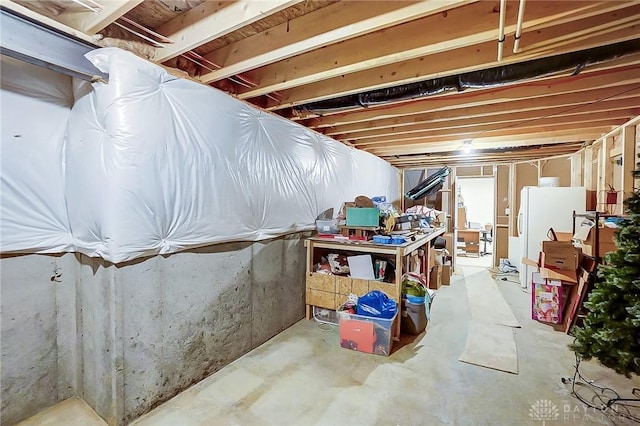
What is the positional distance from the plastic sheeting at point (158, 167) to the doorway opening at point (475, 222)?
5.66 metres

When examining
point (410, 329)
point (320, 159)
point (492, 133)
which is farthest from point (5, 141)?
point (492, 133)

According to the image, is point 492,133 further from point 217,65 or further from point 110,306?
point 110,306

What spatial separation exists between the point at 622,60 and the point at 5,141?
3924 mm

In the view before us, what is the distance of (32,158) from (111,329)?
1.17m

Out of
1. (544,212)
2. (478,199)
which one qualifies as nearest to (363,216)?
(544,212)

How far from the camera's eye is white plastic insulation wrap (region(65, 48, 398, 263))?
175 cm

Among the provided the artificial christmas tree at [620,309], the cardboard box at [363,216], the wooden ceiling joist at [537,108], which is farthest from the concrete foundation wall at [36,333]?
the artificial christmas tree at [620,309]

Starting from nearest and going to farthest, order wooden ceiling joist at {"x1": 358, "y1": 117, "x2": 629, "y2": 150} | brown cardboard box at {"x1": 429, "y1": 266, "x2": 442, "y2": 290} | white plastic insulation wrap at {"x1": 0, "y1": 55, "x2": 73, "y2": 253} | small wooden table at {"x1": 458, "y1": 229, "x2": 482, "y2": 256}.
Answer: white plastic insulation wrap at {"x1": 0, "y1": 55, "x2": 73, "y2": 253} < wooden ceiling joist at {"x1": 358, "y1": 117, "x2": 629, "y2": 150} < brown cardboard box at {"x1": 429, "y1": 266, "x2": 442, "y2": 290} < small wooden table at {"x1": 458, "y1": 229, "x2": 482, "y2": 256}

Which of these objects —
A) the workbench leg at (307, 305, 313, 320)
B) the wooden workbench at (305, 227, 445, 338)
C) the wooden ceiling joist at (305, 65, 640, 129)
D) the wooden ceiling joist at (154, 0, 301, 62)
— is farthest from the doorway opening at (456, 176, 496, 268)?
the wooden ceiling joist at (154, 0, 301, 62)

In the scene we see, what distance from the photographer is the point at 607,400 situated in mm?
2035

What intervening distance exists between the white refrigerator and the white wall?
567cm

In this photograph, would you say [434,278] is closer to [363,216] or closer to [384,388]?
[363,216]

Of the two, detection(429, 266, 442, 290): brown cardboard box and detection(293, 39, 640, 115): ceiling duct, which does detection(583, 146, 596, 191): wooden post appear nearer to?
detection(429, 266, 442, 290): brown cardboard box

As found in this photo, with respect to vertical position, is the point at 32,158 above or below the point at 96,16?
below
